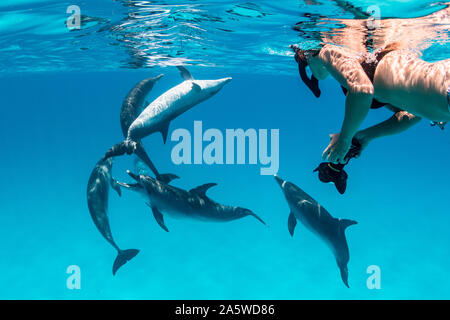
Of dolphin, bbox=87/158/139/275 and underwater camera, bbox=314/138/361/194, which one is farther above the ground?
underwater camera, bbox=314/138/361/194

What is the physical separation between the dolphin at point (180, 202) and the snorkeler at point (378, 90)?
3183mm

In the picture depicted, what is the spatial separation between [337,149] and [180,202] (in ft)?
12.5

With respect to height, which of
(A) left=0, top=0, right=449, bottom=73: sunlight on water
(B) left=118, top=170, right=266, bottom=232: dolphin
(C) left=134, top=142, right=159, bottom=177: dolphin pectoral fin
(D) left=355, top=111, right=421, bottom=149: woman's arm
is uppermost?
(A) left=0, top=0, right=449, bottom=73: sunlight on water

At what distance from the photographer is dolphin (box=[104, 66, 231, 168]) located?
6.72 metres

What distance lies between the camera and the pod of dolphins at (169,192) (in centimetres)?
607

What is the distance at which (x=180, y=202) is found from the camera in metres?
Answer: 6.17

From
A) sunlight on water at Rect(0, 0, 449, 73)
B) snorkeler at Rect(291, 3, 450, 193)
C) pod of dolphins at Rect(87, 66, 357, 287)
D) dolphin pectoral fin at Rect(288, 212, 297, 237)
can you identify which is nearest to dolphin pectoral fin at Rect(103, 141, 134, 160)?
pod of dolphins at Rect(87, 66, 357, 287)

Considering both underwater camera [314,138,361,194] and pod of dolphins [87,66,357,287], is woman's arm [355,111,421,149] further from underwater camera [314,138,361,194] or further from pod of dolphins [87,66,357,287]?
pod of dolphins [87,66,357,287]

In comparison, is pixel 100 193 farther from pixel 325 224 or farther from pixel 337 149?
pixel 337 149

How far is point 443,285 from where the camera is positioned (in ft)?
39.8

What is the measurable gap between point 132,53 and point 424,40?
1156 centimetres
